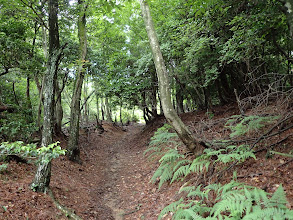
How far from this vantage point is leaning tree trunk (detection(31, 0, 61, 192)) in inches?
203

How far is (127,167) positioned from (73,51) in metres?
7.13

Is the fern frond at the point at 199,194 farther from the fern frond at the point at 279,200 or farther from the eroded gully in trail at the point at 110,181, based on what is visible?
the eroded gully in trail at the point at 110,181

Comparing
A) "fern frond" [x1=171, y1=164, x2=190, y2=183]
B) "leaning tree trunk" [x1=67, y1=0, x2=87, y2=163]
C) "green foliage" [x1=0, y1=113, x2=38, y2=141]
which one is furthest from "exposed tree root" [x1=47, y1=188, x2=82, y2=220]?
"leaning tree trunk" [x1=67, y1=0, x2=87, y2=163]

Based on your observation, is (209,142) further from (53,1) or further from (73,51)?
(73,51)

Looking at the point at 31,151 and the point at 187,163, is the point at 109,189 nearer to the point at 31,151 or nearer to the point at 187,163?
the point at 187,163

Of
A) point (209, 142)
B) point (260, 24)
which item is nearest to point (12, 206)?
point (209, 142)

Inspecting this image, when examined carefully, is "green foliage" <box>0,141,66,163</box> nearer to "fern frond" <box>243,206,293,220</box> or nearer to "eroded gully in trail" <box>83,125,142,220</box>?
"eroded gully in trail" <box>83,125,142,220</box>

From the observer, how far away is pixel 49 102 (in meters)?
5.62

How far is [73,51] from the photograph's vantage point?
1059 centimetres

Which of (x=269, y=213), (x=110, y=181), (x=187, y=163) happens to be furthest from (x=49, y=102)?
(x=269, y=213)

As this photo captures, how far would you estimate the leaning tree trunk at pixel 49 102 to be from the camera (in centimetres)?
517

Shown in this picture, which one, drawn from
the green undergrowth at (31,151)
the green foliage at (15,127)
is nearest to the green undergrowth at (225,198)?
the green undergrowth at (31,151)

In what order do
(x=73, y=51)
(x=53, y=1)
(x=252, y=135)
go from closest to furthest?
(x=252, y=135) → (x=53, y=1) → (x=73, y=51)

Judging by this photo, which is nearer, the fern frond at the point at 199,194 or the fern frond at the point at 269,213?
the fern frond at the point at 269,213
